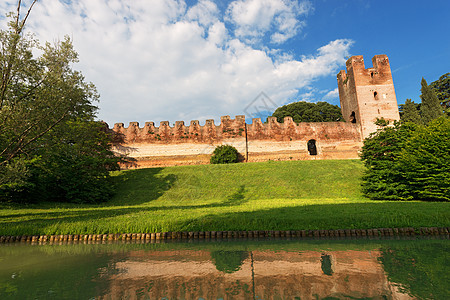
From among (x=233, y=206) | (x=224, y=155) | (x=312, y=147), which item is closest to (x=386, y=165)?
(x=233, y=206)

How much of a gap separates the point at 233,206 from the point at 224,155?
1655cm

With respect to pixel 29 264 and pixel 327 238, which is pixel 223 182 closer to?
pixel 327 238

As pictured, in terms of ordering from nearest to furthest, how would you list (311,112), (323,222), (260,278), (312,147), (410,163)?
(260,278)
(323,222)
(410,163)
(312,147)
(311,112)

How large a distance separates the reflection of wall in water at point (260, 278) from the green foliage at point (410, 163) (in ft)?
36.2

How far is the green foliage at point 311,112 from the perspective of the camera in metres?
43.1

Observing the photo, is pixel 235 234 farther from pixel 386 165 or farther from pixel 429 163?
pixel 429 163

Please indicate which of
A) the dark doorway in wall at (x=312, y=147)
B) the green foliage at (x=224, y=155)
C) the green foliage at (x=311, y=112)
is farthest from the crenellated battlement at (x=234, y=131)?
the green foliage at (x=311, y=112)

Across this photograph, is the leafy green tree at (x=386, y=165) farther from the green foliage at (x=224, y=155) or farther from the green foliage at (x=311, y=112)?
the green foliage at (x=311, y=112)

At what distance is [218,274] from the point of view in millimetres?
4215

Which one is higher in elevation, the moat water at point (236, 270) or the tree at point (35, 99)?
the tree at point (35, 99)

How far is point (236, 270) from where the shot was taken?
4.37m

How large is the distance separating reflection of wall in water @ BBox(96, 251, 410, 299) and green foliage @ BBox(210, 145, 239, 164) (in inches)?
921

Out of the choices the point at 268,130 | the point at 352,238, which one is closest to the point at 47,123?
the point at 352,238

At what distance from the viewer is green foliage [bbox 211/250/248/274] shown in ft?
14.7
